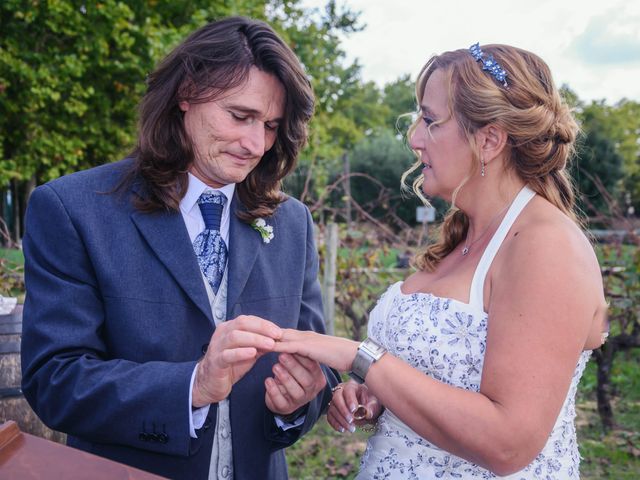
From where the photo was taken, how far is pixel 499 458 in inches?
68.5

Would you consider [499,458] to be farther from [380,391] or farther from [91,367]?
[91,367]

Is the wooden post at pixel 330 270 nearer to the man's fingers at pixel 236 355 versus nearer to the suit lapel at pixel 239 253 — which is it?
the suit lapel at pixel 239 253

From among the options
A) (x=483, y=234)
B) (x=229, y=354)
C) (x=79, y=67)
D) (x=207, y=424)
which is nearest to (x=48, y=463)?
(x=229, y=354)

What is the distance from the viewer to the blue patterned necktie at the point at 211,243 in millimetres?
2271

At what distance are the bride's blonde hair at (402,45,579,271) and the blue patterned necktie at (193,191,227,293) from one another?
2.72ft

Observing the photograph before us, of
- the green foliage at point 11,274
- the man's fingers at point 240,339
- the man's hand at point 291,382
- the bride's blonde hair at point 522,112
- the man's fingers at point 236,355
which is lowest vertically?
the green foliage at point 11,274

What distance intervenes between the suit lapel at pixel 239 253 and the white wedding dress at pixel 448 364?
52 cm

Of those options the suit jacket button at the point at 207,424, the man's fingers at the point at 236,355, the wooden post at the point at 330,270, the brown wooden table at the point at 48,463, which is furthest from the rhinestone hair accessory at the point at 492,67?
the wooden post at the point at 330,270

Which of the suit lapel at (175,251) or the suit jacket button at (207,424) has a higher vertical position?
the suit lapel at (175,251)

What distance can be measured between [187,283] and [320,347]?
48 cm

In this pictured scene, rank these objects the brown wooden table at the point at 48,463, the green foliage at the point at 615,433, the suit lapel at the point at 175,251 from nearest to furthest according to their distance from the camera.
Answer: the brown wooden table at the point at 48,463 → the suit lapel at the point at 175,251 → the green foliage at the point at 615,433

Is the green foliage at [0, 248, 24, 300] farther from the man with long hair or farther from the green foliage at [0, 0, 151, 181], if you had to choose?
the green foliage at [0, 0, 151, 181]

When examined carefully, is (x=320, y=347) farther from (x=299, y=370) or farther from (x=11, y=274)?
(x=11, y=274)

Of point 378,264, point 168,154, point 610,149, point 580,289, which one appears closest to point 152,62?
point 378,264
